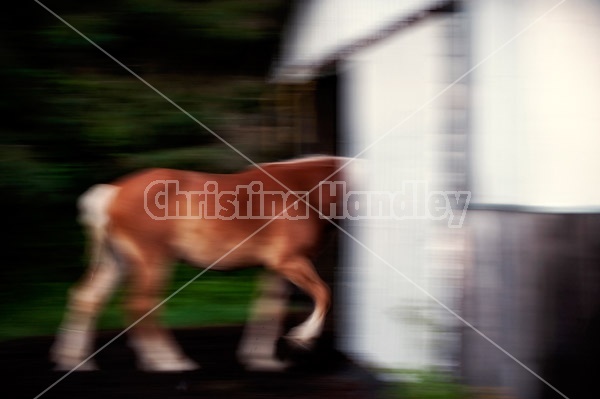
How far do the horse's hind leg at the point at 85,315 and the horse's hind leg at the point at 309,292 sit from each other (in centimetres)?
108

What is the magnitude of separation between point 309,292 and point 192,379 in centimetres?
92

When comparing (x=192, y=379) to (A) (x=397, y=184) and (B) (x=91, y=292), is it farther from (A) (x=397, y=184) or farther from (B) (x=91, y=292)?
(A) (x=397, y=184)

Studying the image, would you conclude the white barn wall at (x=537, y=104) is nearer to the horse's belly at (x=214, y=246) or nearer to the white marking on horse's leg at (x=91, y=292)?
the horse's belly at (x=214, y=246)

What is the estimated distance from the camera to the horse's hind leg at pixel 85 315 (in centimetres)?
558

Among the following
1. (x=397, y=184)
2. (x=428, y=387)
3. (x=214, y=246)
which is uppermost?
(x=397, y=184)

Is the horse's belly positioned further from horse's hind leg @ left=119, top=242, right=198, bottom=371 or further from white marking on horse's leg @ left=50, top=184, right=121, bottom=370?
white marking on horse's leg @ left=50, top=184, right=121, bottom=370

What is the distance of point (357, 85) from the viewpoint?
6.16 metres

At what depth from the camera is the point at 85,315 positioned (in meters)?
5.66

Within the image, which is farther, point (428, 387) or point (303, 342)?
point (303, 342)

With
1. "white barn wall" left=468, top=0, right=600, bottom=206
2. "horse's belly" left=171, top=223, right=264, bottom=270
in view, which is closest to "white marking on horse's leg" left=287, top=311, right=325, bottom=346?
"horse's belly" left=171, top=223, right=264, bottom=270

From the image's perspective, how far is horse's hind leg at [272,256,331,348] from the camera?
5.57 meters

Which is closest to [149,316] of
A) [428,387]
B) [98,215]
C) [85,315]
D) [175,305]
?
[85,315]

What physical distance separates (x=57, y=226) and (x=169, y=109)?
166 cm

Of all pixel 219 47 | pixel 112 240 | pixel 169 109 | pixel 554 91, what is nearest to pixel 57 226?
pixel 169 109
